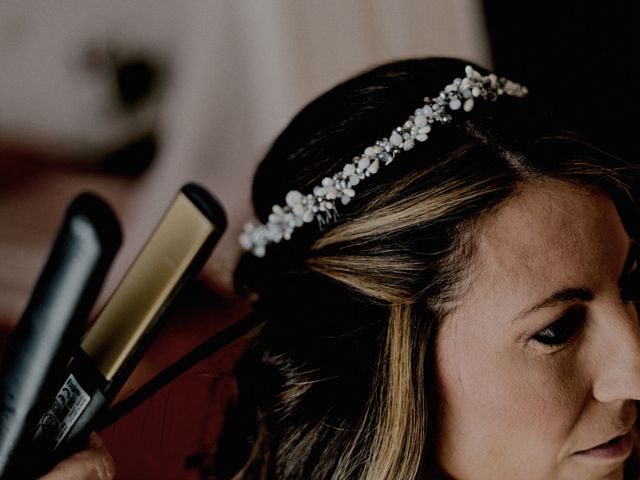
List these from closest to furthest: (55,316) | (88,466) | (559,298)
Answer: (55,316), (88,466), (559,298)

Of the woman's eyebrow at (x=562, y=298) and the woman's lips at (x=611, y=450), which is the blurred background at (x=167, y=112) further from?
the woman's lips at (x=611, y=450)

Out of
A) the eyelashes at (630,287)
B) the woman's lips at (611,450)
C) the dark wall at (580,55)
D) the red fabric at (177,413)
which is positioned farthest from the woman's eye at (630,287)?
the dark wall at (580,55)

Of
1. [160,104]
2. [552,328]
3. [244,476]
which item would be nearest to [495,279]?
[552,328]

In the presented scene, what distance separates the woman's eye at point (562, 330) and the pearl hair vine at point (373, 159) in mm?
212

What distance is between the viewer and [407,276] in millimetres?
606

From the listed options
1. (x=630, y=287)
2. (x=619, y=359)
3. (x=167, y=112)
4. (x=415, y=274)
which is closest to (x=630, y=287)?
(x=630, y=287)

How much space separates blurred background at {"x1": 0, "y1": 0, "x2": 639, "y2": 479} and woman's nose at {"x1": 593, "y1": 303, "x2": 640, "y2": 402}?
217 mm

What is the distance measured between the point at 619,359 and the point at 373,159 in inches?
11.7

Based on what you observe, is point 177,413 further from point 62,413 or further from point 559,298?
point 559,298

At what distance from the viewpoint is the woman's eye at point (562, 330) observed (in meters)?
0.58

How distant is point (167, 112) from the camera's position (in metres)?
0.87

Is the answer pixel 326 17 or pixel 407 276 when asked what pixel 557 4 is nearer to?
pixel 326 17

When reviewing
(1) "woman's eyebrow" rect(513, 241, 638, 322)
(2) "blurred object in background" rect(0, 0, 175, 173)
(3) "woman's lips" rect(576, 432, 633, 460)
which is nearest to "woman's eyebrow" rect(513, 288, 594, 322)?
(1) "woman's eyebrow" rect(513, 241, 638, 322)

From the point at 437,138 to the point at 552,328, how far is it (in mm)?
210
